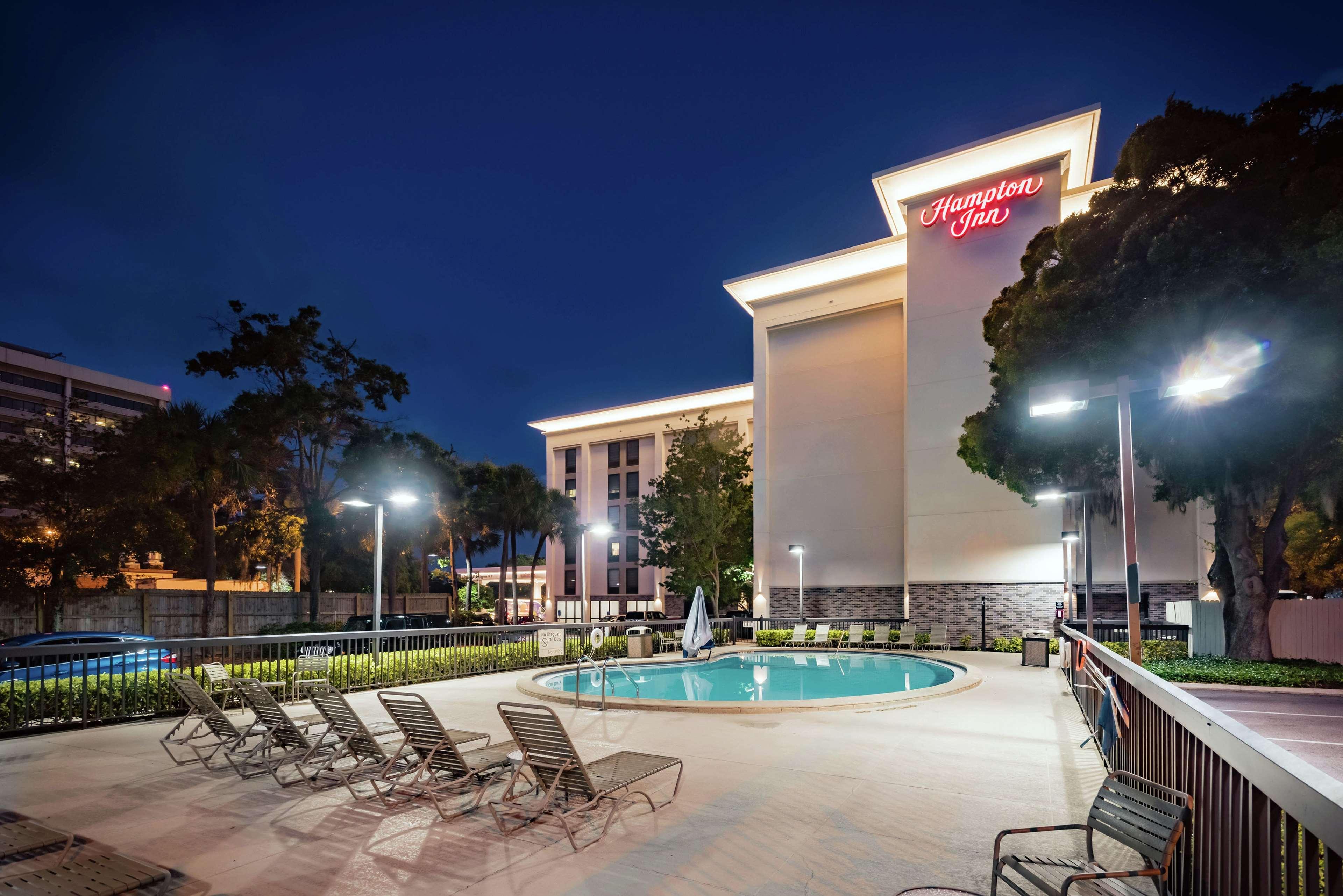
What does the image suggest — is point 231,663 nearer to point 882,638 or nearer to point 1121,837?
point 1121,837

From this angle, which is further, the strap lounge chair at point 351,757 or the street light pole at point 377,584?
the street light pole at point 377,584

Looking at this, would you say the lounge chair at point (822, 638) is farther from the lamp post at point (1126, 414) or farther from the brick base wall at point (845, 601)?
the lamp post at point (1126, 414)

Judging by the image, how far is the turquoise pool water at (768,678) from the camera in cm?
1502

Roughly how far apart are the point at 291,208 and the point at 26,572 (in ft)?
356

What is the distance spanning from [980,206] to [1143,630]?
17185mm

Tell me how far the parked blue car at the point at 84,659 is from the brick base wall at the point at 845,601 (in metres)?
24.4

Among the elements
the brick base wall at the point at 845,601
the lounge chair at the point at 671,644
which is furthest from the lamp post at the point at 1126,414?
the brick base wall at the point at 845,601

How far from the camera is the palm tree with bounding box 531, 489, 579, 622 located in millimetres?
47594

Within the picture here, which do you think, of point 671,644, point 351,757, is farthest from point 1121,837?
point 671,644

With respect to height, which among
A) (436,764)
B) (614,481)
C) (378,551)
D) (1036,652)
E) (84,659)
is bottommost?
(1036,652)

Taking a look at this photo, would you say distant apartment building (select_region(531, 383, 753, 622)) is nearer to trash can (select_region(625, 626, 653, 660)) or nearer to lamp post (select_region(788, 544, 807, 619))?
lamp post (select_region(788, 544, 807, 619))

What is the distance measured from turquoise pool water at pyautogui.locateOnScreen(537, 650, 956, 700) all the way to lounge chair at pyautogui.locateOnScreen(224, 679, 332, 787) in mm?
6024

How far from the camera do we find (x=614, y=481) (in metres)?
60.1

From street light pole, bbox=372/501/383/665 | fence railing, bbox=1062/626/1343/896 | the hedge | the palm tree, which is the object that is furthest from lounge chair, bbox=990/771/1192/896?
the palm tree
